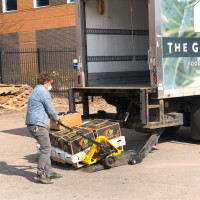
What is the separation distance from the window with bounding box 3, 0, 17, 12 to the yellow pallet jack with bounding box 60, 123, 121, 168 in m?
21.9

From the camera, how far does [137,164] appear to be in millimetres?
7355

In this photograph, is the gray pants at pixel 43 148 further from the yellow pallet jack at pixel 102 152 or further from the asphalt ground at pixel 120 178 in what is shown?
the yellow pallet jack at pixel 102 152

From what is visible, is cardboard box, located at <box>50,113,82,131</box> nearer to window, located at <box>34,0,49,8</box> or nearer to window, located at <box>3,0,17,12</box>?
window, located at <box>34,0,49,8</box>

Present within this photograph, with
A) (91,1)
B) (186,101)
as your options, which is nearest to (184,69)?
(186,101)

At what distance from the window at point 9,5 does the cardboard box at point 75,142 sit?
21.8 metres

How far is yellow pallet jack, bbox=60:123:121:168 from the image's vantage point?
702cm

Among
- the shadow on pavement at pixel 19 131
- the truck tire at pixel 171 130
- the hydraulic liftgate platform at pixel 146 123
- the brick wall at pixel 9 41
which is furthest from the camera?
the brick wall at pixel 9 41

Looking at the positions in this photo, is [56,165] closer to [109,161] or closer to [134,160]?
[109,161]

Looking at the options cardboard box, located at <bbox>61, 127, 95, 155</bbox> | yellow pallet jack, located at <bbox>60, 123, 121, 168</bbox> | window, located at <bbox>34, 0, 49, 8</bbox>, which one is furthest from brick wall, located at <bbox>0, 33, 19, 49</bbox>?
yellow pallet jack, located at <bbox>60, 123, 121, 168</bbox>

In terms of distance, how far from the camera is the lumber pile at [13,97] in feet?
54.1

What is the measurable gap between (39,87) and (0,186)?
1666mm

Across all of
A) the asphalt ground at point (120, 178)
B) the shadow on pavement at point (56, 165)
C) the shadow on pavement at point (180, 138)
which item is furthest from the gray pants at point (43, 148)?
the shadow on pavement at point (180, 138)

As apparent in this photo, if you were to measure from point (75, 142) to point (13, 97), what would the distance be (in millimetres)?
10788

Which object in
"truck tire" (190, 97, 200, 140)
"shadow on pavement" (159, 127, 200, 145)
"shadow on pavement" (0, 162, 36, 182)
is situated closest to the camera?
"shadow on pavement" (0, 162, 36, 182)
